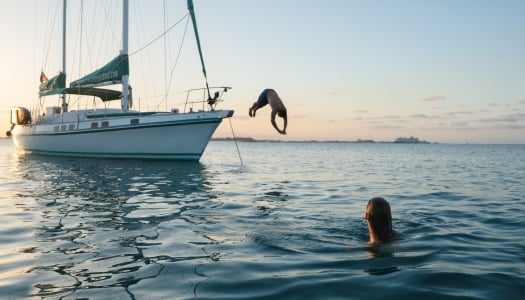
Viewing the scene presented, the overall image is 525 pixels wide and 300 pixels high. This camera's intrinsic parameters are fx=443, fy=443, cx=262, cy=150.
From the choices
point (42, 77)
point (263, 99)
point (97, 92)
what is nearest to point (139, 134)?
point (97, 92)

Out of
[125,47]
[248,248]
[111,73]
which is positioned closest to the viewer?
[248,248]

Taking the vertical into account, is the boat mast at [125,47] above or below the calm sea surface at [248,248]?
above

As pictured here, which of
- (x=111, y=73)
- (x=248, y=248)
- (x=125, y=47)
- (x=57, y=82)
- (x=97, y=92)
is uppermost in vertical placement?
(x=125, y=47)

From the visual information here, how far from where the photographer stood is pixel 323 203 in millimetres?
11273

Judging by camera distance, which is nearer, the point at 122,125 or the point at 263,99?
the point at 263,99

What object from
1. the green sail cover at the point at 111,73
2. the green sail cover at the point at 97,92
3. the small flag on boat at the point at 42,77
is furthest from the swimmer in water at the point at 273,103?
the small flag on boat at the point at 42,77

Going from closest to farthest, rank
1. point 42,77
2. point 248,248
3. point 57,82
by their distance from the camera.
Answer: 1. point 248,248
2. point 57,82
3. point 42,77

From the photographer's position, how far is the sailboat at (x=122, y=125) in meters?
23.6

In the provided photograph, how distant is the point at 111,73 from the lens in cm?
2562

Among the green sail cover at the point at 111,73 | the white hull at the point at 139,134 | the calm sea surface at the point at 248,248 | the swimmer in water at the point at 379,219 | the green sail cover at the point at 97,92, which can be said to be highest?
the green sail cover at the point at 111,73

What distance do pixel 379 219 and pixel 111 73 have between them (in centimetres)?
2294

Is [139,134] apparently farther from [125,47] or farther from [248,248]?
[248,248]

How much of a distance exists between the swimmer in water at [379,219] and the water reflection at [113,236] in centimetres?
211

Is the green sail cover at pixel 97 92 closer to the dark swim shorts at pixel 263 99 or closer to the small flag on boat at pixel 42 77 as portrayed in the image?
the small flag on boat at pixel 42 77
